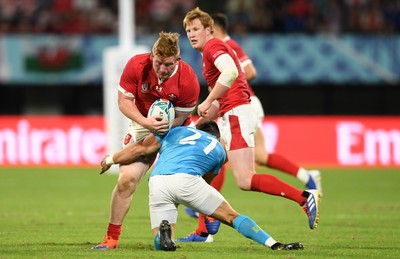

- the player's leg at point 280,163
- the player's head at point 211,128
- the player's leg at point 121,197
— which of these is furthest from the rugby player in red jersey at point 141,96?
the player's leg at point 280,163

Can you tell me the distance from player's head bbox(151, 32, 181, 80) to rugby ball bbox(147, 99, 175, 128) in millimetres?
295

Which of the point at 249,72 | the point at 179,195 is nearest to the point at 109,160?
the point at 179,195

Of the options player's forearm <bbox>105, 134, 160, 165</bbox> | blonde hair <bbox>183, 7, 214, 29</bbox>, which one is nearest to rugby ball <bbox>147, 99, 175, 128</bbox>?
player's forearm <bbox>105, 134, 160, 165</bbox>

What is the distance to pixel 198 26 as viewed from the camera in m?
9.88

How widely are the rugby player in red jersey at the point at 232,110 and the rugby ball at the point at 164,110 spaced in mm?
564

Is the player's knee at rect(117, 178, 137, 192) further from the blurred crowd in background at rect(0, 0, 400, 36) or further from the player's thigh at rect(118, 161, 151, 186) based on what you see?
the blurred crowd in background at rect(0, 0, 400, 36)

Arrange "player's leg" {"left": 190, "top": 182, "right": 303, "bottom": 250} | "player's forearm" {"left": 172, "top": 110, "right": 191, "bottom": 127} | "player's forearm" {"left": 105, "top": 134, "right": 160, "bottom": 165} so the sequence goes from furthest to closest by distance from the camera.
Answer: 1. "player's forearm" {"left": 172, "top": 110, "right": 191, "bottom": 127}
2. "player's forearm" {"left": 105, "top": 134, "right": 160, "bottom": 165}
3. "player's leg" {"left": 190, "top": 182, "right": 303, "bottom": 250}

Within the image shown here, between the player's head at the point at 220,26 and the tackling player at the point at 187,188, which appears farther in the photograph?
the player's head at the point at 220,26

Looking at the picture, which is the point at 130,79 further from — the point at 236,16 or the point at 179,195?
the point at 236,16

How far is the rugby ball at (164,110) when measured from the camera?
8695 mm

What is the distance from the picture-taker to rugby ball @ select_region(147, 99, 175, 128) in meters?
8.70

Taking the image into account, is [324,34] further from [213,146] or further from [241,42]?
[213,146]

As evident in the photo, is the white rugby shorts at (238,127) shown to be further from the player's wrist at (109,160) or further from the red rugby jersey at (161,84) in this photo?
the player's wrist at (109,160)

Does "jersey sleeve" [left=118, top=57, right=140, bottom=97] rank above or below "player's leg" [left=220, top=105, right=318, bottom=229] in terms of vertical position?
above
